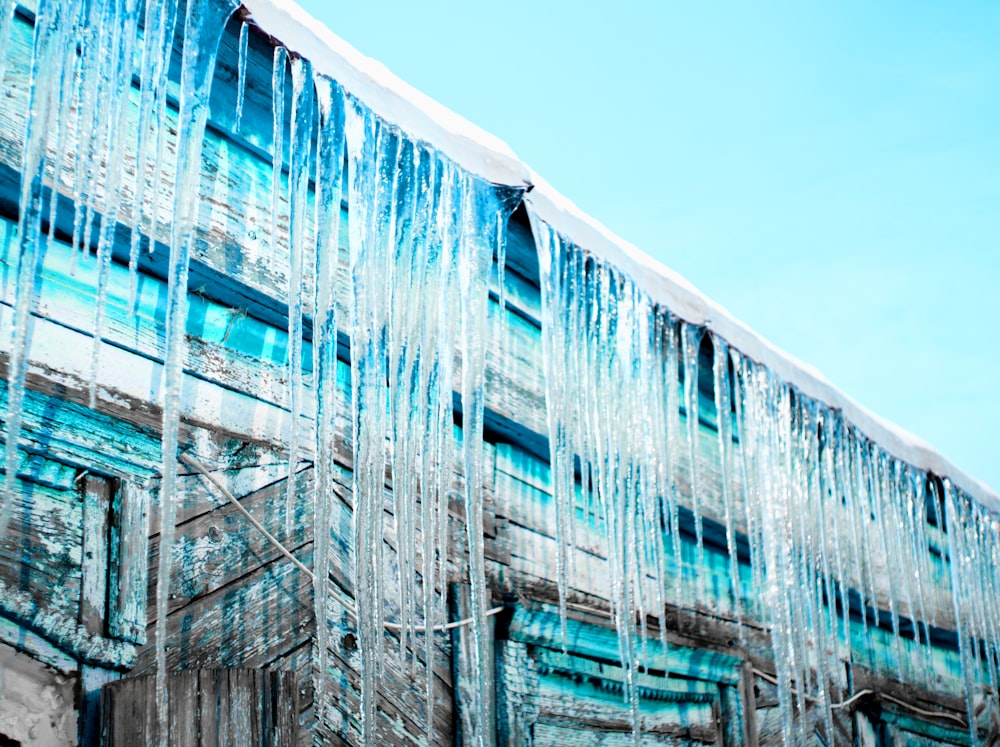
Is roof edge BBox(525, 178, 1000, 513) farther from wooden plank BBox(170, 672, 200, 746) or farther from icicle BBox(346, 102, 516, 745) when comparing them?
wooden plank BBox(170, 672, 200, 746)

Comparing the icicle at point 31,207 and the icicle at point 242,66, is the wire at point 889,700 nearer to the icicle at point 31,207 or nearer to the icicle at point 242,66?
the icicle at point 242,66

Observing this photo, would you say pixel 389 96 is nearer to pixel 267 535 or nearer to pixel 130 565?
pixel 267 535

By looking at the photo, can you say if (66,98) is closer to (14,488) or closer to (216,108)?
(216,108)

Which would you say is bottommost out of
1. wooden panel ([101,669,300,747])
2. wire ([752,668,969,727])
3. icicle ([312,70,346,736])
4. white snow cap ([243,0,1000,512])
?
wire ([752,668,969,727])

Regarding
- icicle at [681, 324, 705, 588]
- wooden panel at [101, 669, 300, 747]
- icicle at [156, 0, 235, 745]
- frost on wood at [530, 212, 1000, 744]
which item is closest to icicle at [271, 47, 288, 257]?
icicle at [156, 0, 235, 745]

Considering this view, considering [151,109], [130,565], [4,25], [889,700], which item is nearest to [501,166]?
[151,109]

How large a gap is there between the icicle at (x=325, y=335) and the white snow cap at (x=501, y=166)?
74 mm

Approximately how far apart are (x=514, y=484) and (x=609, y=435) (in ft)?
1.13

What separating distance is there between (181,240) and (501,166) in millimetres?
950

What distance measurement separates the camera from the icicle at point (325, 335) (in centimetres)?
211

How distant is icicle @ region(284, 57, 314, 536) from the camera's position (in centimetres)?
213

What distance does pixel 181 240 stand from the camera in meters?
1.92

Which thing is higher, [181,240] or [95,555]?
[181,240]

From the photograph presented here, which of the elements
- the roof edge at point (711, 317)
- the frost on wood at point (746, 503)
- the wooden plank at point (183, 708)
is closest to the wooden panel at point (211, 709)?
the wooden plank at point (183, 708)
